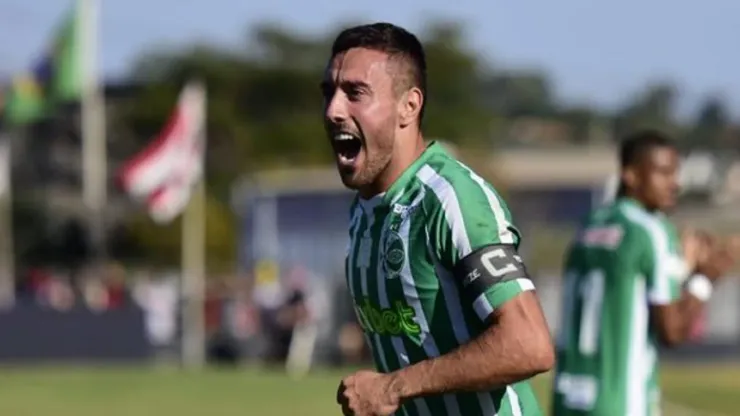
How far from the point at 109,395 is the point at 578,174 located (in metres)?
64.9

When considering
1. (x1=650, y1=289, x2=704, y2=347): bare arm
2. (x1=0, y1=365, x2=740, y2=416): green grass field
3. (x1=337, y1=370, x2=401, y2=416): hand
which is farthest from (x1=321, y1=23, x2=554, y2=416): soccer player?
(x1=0, y1=365, x2=740, y2=416): green grass field

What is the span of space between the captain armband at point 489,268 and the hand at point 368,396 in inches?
14.7

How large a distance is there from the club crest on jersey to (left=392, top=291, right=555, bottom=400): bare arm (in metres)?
0.37

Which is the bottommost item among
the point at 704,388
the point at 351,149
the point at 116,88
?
the point at 704,388

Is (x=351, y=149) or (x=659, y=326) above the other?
(x=351, y=149)

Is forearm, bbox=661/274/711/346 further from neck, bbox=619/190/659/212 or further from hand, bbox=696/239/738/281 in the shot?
neck, bbox=619/190/659/212

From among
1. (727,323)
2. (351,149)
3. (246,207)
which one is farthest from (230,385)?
(246,207)

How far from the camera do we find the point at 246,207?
2021 inches

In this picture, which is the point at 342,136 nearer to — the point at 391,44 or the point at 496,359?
the point at 391,44

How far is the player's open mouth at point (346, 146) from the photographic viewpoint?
19.2 ft

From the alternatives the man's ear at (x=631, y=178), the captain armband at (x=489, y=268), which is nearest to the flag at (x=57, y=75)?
the man's ear at (x=631, y=178)

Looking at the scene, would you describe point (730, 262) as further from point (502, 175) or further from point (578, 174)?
point (578, 174)

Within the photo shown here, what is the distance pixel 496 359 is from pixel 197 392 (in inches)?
786

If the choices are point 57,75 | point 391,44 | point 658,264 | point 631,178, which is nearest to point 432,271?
point 391,44
